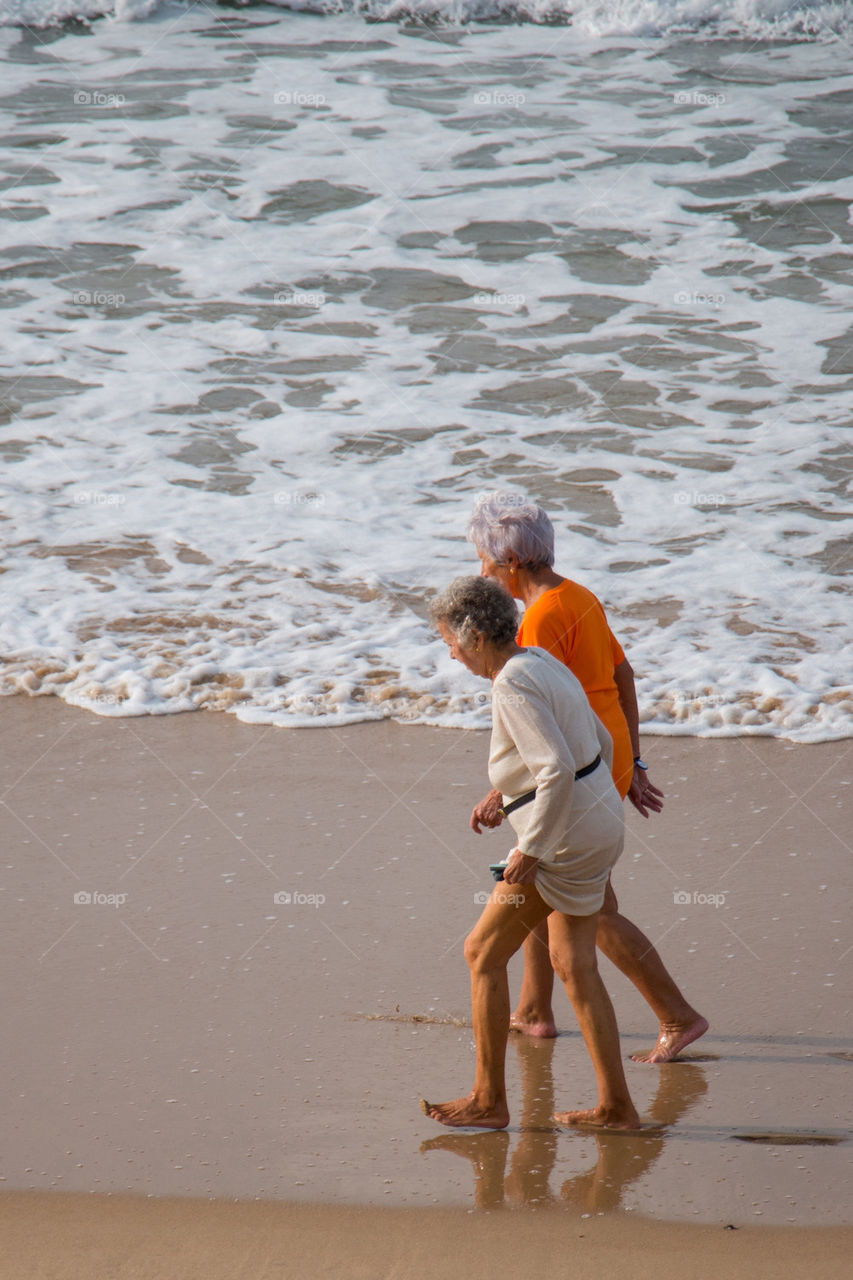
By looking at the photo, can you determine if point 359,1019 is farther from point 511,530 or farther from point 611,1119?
point 511,530

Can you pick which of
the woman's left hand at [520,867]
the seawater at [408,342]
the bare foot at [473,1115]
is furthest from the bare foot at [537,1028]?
the seawater at [408,342]

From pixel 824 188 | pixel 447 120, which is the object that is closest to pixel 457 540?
pixel 824 188

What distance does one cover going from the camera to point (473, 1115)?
3248 millimetres

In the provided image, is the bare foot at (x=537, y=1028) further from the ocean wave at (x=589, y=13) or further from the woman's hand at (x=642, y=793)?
the ocean wave at (x=589, y=13)

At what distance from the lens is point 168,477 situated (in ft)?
28.0

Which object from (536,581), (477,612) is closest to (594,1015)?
(477,612)

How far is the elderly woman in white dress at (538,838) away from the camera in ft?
9.98

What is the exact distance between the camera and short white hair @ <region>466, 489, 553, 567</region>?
3.44 m

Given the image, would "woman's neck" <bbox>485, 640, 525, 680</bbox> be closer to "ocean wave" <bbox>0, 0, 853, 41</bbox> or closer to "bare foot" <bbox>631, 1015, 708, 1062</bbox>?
"bare foot" <bbox>631, 1015, 708, 1062</bbox>

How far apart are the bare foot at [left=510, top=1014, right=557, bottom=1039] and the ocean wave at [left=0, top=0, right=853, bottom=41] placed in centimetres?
1632

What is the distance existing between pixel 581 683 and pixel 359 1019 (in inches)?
46.3

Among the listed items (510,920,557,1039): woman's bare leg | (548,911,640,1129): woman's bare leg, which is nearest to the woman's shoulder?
(548,911,640,1129): woman's bare leg

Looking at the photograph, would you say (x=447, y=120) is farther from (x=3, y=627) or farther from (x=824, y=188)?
(x=3, y=627)

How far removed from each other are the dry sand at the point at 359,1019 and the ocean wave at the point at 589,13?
48.0 ft
